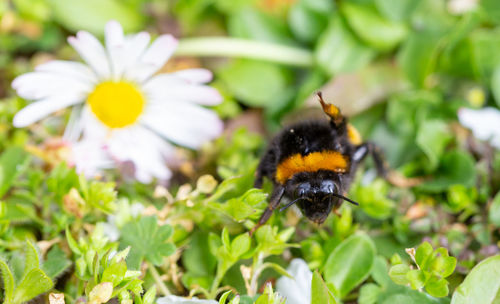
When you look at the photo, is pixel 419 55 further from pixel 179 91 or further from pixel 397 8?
pixel 179 91

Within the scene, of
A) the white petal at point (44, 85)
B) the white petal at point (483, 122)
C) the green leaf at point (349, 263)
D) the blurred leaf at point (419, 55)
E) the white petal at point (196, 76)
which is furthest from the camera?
the blurred leaf at point (419, 55)

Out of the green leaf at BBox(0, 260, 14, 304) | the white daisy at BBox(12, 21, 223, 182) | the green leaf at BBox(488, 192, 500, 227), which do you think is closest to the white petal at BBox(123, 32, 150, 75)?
the white daisy at BBox(12, 21, 223, 182)

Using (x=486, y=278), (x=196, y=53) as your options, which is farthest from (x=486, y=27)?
(x=486, y=278)

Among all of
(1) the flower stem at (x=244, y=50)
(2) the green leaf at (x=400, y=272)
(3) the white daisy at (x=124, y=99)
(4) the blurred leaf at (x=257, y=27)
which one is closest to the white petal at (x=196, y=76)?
(3) the white daisy at (x=124, y=99)

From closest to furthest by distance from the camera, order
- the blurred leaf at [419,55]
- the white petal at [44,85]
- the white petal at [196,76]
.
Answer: the white petal at [44,85]
the white petal at [196,76]
the blurred leaf at [419,55]

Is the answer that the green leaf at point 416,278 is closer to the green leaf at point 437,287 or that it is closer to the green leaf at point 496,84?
the green leaf at point 437,287

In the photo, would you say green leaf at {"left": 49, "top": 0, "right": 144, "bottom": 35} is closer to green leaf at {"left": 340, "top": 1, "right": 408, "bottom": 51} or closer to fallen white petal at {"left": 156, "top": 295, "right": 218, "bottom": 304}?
green leaf at {"left": 340, "top": 1, "right": 408, "bottom": 51}

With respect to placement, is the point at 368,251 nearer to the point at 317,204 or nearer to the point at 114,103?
the point at 317,204
